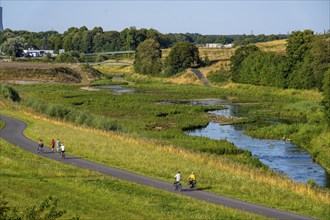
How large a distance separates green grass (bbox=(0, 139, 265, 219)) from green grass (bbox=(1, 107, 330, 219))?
3618 millimetres

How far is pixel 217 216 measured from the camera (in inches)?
1091

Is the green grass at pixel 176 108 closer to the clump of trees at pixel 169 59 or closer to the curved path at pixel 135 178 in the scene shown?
the curved path at pixel 135 178

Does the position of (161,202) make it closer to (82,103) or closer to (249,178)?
(249,178)

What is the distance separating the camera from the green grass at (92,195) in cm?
A: 2786

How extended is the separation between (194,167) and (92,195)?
1129 centimetres

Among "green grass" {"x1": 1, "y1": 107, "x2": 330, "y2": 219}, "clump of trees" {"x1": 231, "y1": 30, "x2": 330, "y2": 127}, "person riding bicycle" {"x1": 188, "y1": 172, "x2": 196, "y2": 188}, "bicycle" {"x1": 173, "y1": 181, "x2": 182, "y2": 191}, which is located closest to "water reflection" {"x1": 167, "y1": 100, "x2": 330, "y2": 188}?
"green grass" {"x1": 1, "y1": 107, "x2": 330, "y2": 219}

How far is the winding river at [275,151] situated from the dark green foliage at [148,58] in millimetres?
88558

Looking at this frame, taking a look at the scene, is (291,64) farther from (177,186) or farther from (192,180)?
(177,186)

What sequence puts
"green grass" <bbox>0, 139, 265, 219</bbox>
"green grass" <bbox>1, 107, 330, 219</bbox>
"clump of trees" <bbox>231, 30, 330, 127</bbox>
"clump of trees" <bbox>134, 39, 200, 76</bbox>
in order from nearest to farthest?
1. "green grass" <bbox>0, 139, 265, 219</bbox>
2. "green grass" <bbox>1, 107, 330, 219</bbox>
3. "clump of trees" <bbox>231, 30, 330, 127</bbox>
4. "clump of trees" <bbox>134, 39, 200, 76</bbox>

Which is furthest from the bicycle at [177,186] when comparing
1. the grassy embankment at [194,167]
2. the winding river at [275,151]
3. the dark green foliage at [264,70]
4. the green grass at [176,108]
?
the dark green foliage at [264,70]

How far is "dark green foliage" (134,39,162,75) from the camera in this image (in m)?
170

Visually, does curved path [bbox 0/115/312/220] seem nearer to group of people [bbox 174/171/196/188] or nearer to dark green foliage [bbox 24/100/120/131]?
group of people [bbox 174/171/196/188]

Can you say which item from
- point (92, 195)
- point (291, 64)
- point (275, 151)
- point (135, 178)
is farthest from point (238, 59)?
point (92, 195)

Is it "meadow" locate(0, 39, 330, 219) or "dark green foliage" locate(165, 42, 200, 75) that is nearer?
"meadow" locate(0, 39, 330, 219)
